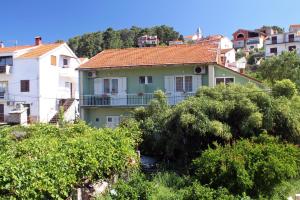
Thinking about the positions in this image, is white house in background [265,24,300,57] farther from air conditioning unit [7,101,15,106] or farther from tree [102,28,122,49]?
air conditioning unit [7,101,15,106]

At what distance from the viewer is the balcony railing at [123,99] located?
27188 millimetres

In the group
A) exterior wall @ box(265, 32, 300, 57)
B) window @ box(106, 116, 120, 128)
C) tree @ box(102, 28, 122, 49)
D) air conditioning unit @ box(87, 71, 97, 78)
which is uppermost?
tree @ box(102, 28, 122, 49)

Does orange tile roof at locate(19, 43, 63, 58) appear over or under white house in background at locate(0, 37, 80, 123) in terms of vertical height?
over

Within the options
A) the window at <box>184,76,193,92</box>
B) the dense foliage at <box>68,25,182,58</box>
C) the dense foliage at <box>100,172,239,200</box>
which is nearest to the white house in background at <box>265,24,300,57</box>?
the dense foliage at <box>68,25,182,58</box>

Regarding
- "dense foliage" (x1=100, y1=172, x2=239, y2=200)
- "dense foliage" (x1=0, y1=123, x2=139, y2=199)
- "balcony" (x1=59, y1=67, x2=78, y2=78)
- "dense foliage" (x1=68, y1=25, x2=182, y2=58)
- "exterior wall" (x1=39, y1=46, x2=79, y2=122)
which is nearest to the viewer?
"dense foliage" (x1=0, y1=123, x2=139, y2=199)

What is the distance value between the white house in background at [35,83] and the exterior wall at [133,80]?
772 cm

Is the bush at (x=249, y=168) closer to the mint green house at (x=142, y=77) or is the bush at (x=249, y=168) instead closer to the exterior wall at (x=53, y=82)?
the mint green house at (x=142, y=77)

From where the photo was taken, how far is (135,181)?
1325 centimetres

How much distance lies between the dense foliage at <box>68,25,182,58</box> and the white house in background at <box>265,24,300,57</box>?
25.7 m

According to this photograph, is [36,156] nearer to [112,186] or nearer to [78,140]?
[78,140]

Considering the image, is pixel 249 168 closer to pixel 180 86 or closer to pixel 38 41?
pixel 180 86

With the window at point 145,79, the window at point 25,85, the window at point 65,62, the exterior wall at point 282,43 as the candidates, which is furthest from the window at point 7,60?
the exterior wall at point 282,43

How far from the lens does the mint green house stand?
86.9ft

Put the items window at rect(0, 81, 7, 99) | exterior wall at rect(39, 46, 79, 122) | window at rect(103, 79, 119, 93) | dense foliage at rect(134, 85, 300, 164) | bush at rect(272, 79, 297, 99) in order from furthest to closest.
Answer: window at rect(0, 81, 7, 99), exterior wall at rect(39, 46, 79, 122), window at rect(103, 79, 119, 93), bush at rect(272, 79, 297, 99), dense foliage at rect(134, 85, 300, 164)
